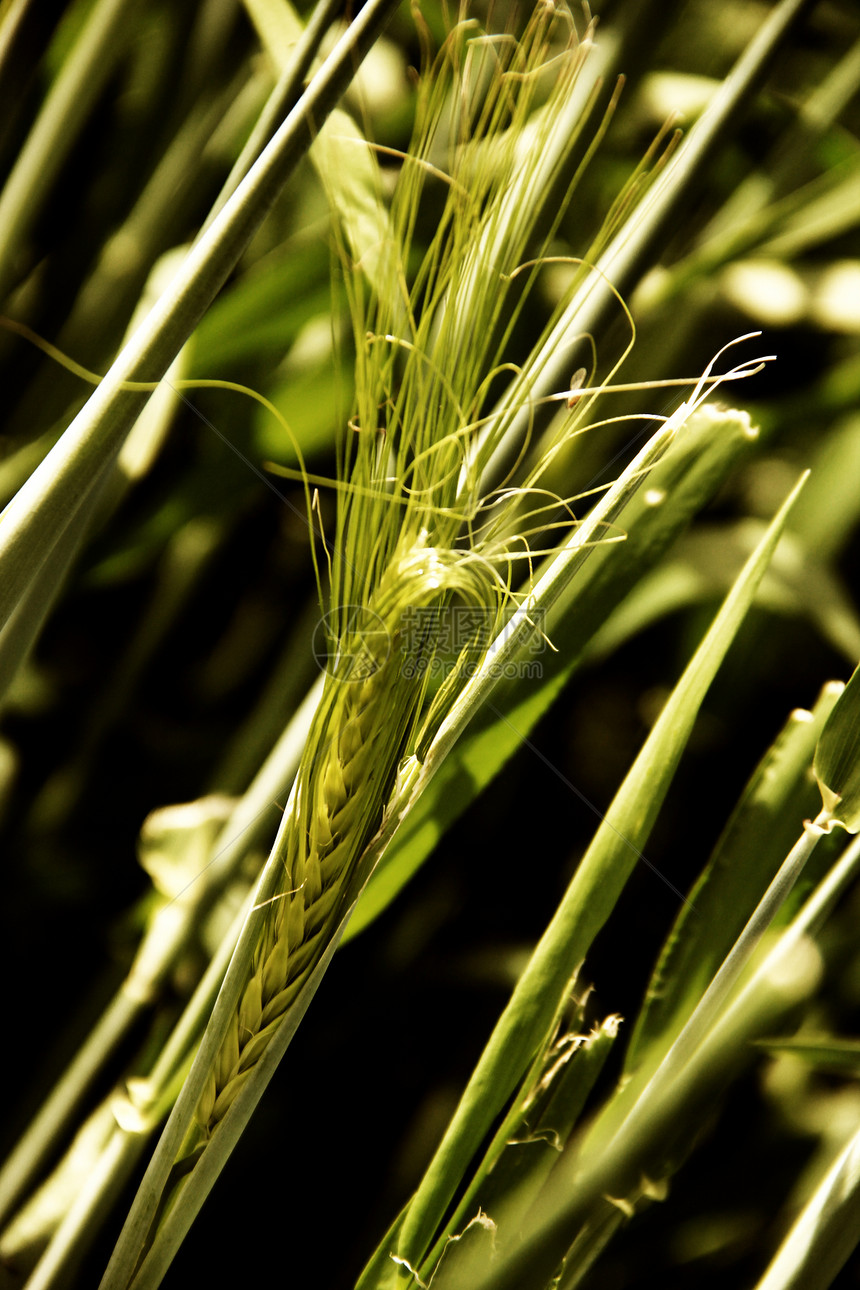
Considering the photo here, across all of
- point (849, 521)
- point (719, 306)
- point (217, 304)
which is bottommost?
point (849, 521)

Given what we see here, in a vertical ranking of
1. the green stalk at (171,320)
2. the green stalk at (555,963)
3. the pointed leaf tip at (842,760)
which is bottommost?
the green stalk at (555,963)

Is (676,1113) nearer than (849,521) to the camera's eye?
Yes

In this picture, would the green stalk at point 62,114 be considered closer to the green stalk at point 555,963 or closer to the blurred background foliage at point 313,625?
the blurred background foliage at point 313,625

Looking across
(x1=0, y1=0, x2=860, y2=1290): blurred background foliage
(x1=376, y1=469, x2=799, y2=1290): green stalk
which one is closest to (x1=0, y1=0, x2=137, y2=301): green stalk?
(x1=0, y1=0, x2=860, y2=1290): blurred background foliage

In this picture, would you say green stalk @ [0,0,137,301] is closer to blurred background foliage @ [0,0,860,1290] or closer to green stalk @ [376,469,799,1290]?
blurred background foliage @ [0,0,860,1290]

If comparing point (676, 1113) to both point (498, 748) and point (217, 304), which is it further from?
point (217, 304)

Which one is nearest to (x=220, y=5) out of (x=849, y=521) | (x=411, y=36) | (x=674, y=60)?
(x=411, y=36)

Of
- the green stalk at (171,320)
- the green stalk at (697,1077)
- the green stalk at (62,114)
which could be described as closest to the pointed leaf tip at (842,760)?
the green stalk at (697,1077)

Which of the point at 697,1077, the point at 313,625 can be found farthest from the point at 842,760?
the point at 313,625
